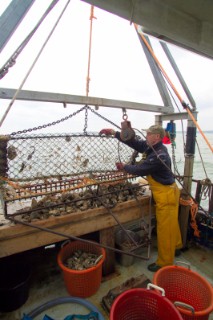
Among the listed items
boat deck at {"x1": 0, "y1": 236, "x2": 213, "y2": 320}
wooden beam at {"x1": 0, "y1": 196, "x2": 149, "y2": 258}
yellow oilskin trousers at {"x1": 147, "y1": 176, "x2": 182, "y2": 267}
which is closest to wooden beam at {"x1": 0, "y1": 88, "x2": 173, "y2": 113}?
yellow oilskin trousers at {"x1": 147, "y1": 176, "x2": 182, "y2": 267}

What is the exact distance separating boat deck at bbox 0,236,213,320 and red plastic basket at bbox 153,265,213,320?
463mm

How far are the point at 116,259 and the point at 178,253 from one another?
98 centimetres

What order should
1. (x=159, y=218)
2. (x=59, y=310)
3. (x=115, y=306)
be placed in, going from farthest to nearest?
(x=159, y=218) < (x=59, y=310) < (x=115, y=306)

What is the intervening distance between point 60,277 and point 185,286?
161cm

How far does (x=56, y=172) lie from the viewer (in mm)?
2459

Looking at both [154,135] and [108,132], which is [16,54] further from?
[154,135]

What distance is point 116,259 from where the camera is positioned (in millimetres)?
2971

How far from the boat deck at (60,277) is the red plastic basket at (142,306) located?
754 mm

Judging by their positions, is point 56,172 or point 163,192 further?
point 163,192

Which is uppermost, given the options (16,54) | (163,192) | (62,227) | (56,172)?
(16,54)

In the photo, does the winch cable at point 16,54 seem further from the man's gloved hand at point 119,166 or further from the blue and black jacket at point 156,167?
the man's gloved hand at point 119,166

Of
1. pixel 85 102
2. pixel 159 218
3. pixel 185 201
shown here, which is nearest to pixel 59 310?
pixel 159 218

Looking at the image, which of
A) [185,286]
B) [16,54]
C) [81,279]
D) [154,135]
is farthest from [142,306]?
[16,54]

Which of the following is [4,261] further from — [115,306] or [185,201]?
[185,201]
